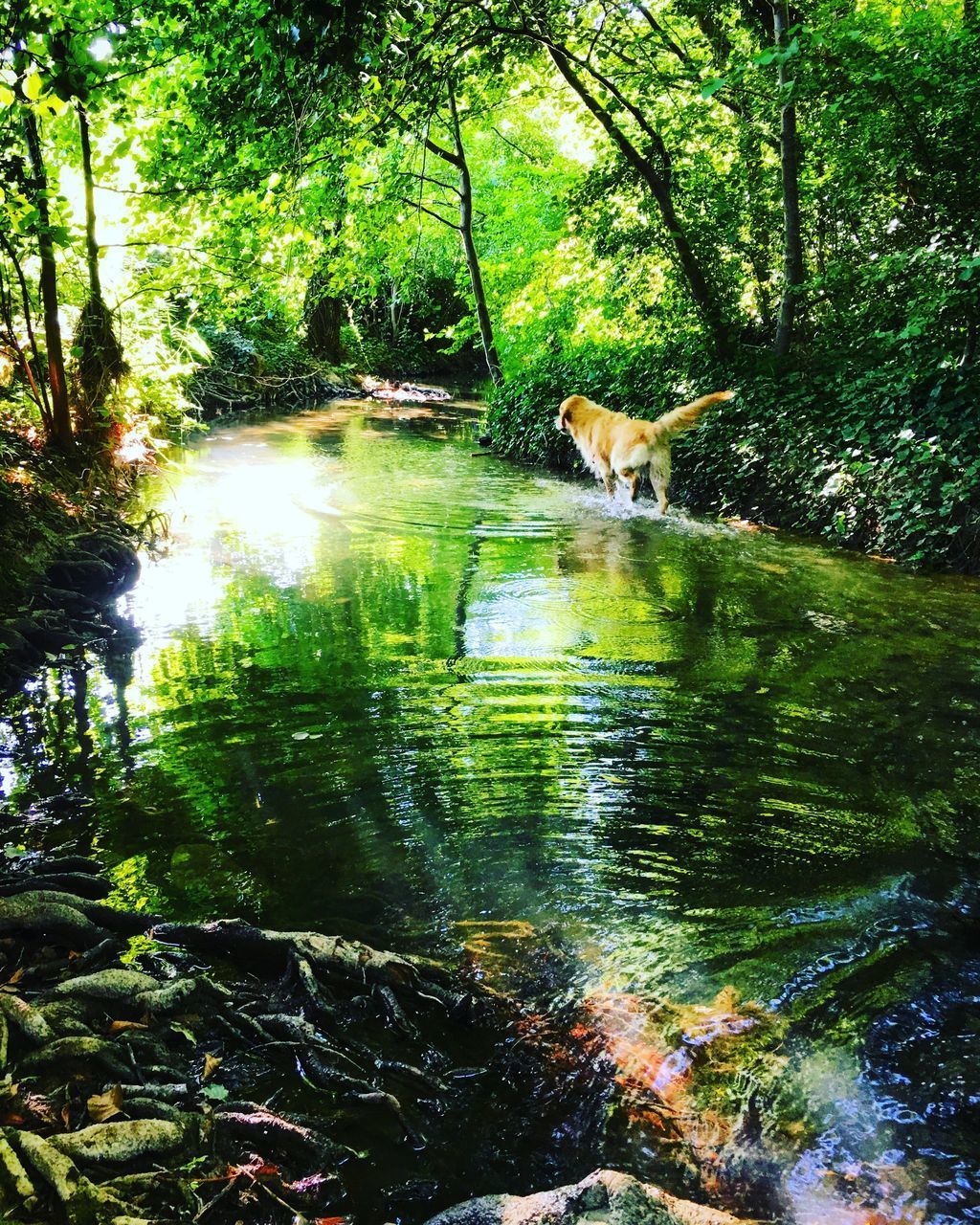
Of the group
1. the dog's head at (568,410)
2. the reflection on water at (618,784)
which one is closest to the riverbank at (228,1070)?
the reflection on water at (618,784)

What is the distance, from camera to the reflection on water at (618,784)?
3.26 m

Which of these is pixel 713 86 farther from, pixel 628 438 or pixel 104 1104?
pixel 104 1104

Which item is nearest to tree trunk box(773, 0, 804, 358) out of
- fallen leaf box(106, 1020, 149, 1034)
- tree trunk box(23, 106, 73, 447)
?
tree trunk box(23, 106, 73, 447)

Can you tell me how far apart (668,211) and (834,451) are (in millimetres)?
5387

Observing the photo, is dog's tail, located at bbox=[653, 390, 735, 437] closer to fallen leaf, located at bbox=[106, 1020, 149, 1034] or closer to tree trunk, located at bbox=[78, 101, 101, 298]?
tree trunk, located at bbox=[78, 101, 101, 298]

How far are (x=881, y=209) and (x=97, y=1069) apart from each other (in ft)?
45.5

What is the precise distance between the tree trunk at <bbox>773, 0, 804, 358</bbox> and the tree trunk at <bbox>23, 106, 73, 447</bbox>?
342 inches

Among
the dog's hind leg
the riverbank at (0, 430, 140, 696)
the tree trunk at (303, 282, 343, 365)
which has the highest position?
the tree trunk at (303, 282, 343, 365)

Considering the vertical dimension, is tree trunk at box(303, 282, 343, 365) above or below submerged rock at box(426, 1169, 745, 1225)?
above

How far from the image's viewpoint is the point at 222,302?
42.6 ft

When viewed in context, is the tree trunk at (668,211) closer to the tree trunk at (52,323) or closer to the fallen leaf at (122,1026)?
the tree trunk at (52,323)

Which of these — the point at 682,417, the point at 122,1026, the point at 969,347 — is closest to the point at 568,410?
the point at 682,417

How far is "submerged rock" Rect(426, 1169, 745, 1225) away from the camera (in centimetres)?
226

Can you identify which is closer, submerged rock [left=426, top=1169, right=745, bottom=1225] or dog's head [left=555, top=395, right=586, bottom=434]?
submerged rock [left=426, top=1169, right=745, bottom=1225]
